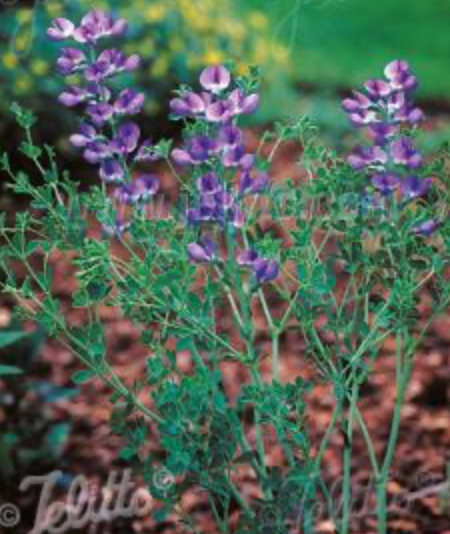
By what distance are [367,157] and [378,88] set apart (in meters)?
0.12

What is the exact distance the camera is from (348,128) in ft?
19.6

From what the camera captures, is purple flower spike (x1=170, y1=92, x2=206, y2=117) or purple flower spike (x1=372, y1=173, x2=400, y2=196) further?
purple flower spike (x1=372, y1=173, x2=400, y2=196)

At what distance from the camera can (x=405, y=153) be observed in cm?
189

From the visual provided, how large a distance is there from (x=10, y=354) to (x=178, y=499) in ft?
4.45

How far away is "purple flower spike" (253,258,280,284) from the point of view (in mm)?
1760

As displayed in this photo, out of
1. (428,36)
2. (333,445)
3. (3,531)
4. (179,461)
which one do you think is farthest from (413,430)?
(428,36)

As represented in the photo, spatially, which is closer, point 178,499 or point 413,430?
point 178,499

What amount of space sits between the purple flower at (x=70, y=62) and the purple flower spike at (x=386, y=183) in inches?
20.7

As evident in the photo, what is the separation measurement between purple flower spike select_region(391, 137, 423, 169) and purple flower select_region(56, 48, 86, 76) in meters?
0.54

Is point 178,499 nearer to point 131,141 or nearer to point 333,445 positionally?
point 131,141
